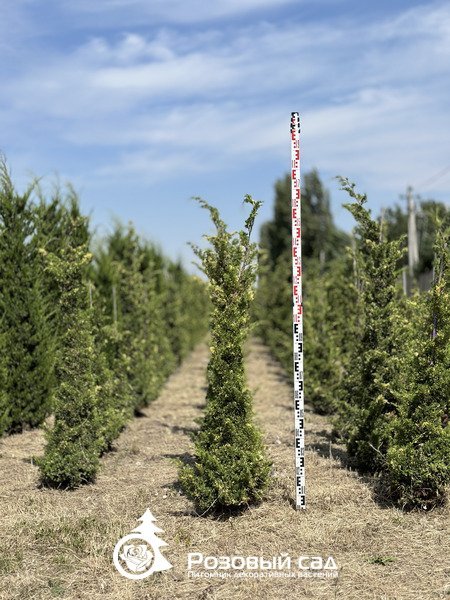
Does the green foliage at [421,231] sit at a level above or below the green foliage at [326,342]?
above

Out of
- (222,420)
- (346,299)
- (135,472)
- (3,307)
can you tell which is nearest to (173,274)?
(346,299)

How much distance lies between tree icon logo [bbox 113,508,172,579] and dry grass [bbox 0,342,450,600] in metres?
0.09

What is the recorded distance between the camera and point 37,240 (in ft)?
36.6

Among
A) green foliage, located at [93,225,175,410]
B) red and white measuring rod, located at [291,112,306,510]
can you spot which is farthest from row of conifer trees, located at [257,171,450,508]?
green foliage, located at [93,225,175,410]

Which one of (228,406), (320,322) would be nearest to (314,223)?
(320,322)

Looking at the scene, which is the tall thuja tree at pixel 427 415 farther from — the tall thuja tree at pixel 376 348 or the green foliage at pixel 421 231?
the green foliage at pixel 421 231

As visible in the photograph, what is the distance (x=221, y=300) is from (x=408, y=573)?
9.77ft

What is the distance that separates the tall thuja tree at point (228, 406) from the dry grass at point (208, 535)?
0.27 m

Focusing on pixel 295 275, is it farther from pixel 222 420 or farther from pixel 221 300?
pixel 222 420

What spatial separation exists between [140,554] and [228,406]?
165 centimetres

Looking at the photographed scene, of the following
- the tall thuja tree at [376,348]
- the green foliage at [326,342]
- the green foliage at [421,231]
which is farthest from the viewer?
the green foliage at [421,231]

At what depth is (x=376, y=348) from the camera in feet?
25.5

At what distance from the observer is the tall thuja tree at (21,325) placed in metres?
10.5

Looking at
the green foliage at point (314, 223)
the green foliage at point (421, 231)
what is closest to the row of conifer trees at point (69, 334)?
the green foliage at point (421, 231)
